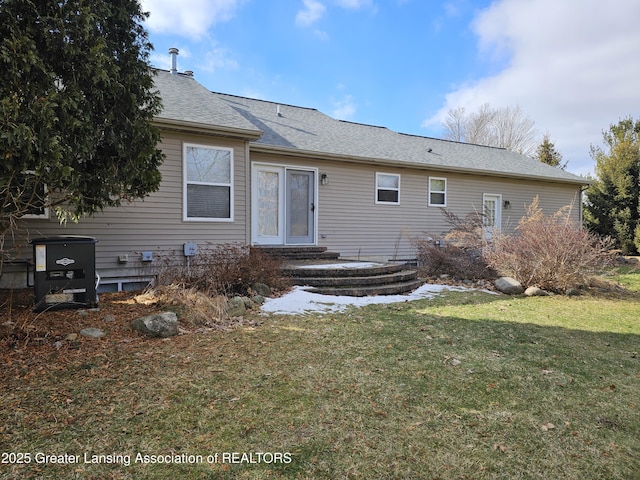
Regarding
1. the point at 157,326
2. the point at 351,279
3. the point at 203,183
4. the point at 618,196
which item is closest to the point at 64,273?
the point at 157,326

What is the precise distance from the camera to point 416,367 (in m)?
3.53

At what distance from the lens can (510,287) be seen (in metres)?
7.58

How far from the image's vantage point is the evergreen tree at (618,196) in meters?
15.4

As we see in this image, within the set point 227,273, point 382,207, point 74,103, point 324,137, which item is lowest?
point 227,273

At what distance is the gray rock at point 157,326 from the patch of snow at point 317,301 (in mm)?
1441

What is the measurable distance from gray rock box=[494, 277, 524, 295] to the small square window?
4.44 metres

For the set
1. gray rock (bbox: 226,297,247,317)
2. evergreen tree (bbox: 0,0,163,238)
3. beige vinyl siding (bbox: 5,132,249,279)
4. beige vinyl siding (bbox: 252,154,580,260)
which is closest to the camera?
evergreen tree (bbox: 0,0,163,238)

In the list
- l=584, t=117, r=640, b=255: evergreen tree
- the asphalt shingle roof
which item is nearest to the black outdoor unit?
the asphalt shingle roof

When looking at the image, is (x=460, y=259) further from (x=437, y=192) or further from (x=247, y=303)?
(x=247, y=303)

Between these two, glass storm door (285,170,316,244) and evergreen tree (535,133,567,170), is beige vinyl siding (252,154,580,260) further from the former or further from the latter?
evergreen tree (535,133,567,170)

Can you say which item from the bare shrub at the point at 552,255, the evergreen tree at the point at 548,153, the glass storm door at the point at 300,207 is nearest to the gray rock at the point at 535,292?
the bare shrub at the point at 552,255

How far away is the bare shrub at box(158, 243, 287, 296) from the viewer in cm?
609

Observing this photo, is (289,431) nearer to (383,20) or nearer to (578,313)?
(578,313)

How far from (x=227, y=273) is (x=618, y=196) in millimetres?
16919
